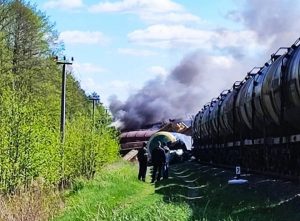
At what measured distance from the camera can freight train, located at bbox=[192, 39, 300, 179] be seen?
18559 mm

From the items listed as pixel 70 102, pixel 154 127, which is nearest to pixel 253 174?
pixel 70 102

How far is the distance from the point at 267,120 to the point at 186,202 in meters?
6.34

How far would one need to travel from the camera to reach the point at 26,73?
1656 inches

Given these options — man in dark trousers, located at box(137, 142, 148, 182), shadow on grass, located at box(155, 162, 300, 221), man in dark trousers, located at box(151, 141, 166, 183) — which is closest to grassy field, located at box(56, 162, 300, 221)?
shadow on grass, located at box(155, 162, 300, 221)

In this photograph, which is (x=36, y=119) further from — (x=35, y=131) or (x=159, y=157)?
(x=159, y=157)

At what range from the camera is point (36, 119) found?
18734 mm

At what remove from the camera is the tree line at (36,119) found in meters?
17.7

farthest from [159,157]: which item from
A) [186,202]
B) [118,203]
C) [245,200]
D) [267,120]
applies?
[186,202]

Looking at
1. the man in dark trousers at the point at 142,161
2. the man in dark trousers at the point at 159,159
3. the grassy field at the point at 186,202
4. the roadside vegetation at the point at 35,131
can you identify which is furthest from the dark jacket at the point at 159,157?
the roadside vegetation at the point at 35,131

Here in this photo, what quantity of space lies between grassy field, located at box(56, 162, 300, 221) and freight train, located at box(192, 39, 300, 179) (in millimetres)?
741

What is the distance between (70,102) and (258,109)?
31023mm

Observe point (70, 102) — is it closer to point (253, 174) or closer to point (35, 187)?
point (253, 174)

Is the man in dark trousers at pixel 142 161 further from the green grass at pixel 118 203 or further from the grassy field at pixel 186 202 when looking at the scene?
the grassy field at pixel 186 202

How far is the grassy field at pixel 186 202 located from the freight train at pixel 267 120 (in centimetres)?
74
